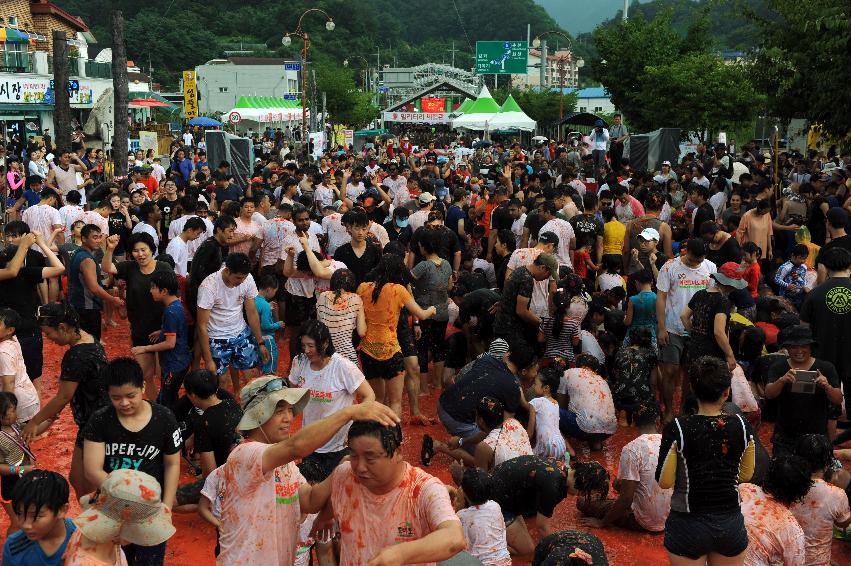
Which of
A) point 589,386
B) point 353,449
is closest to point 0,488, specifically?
point 353,449

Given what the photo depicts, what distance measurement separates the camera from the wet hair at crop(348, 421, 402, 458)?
335cm

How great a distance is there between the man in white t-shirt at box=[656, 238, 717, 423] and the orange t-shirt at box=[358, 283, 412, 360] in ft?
7.57

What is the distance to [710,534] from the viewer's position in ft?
15.0

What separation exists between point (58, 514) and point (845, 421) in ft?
21.0

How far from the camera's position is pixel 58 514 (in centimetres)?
373

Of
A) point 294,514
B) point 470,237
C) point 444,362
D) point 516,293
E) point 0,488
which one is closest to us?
point 294,514

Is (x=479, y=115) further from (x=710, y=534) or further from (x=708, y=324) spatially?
(x=710, y=534)

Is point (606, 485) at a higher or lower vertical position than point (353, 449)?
lower

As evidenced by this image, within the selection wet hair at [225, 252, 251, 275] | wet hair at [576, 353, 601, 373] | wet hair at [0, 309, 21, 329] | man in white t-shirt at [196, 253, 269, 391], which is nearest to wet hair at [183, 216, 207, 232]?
man in white t-shirt at [196, 253, 269, 391]

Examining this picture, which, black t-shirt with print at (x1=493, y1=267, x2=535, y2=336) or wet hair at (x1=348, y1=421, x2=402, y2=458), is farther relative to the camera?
black t-shirt with print at (x1=493, y1=267, x2=535, y2=336)

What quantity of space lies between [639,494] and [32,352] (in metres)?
4.87

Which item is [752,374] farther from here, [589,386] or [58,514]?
[58,514]

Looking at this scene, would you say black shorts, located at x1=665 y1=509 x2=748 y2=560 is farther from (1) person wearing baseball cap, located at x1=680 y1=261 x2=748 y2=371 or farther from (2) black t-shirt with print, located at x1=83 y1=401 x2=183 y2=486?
(1) person wearing baseball cap, located at x1=680 y1=261 x2=748 y2=371

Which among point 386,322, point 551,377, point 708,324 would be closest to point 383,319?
point 386,322
